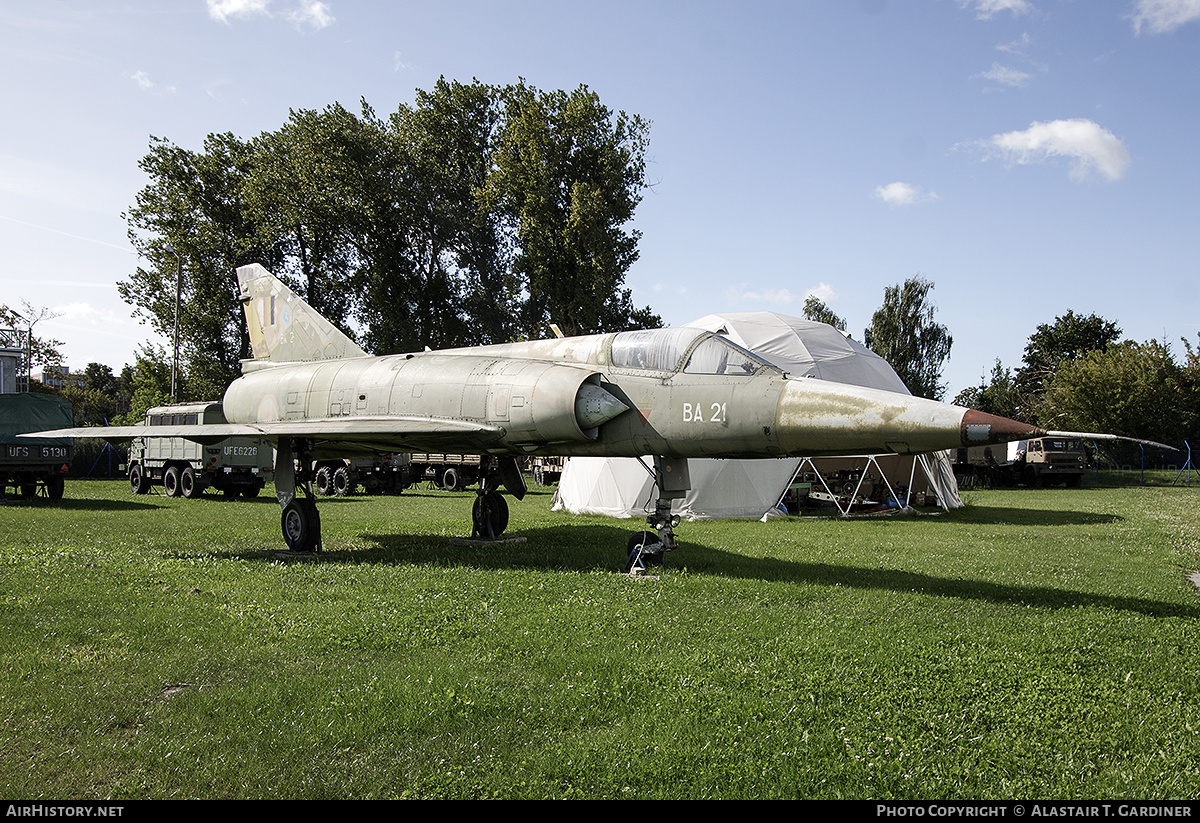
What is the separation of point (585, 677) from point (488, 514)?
7494mm

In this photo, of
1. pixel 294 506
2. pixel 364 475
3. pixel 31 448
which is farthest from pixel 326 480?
pixel 294 506

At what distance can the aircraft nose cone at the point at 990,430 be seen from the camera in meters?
6.50

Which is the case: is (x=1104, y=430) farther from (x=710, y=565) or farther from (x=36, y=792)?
(x=36, y=792)

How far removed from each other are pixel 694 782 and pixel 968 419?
4.68 m

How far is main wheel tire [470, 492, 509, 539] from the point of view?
1238 cm

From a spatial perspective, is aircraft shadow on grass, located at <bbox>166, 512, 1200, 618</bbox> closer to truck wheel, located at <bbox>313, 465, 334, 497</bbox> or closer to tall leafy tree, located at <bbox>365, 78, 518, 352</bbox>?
truck wheel, located at <bbox>313, 465, 334, 497</bbox>

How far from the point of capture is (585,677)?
5.13m

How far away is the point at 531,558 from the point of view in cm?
1030

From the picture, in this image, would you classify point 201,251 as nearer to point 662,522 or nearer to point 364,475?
point 364,475

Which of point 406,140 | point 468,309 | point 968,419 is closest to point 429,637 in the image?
point 968,419

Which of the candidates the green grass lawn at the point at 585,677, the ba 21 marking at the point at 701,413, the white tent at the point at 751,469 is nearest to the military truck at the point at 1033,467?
the white tent at the point at 751,469

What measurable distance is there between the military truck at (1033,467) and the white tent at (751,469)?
1481 centimetres

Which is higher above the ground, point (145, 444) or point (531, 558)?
point (145, 444)

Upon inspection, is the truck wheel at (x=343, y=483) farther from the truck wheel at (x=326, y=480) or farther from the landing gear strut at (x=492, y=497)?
the landing gear strut at (x=492, y=497)
